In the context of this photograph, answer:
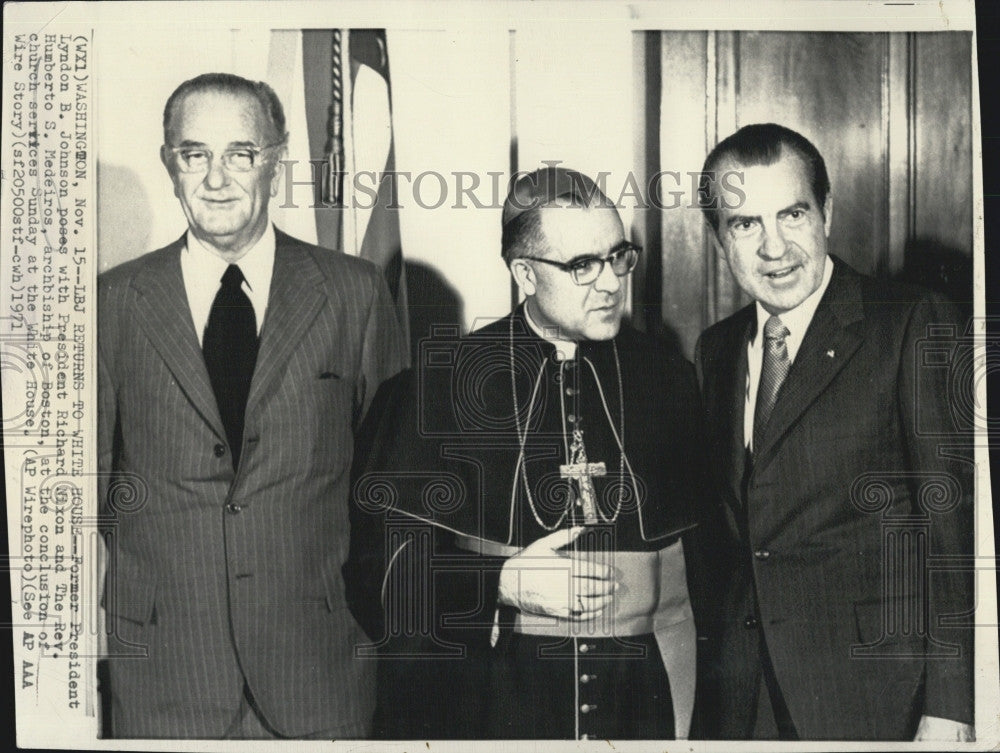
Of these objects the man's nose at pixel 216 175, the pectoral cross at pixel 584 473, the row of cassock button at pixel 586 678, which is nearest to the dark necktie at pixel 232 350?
the man's nose at pixel 216 175

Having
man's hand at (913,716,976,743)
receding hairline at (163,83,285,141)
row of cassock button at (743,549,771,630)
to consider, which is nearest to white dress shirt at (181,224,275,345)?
receding hairline at (163,83,285,141)

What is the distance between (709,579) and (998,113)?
145 cm

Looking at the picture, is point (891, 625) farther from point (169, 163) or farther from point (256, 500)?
point (169, 163)

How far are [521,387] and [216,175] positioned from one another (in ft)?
3.16

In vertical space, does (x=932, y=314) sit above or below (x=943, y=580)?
above

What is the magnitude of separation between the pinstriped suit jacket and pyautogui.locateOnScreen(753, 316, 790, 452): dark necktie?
3.05ft

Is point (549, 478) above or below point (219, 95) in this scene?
below

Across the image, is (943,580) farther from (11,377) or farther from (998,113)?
(11,377)

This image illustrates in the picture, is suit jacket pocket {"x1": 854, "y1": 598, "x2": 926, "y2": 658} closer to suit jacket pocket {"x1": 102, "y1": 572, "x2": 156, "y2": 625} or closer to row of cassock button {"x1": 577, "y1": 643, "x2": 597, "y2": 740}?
row of cassock button {"x1": 577, "y1": 643, "x2": 597, "y2": 740}

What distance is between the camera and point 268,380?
271 centimetres

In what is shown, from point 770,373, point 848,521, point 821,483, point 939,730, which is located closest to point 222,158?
point 770,373

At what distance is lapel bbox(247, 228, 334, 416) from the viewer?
107 inches

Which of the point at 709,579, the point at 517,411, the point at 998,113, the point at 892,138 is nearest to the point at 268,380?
the point at 517,411

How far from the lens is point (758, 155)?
9.04ft
